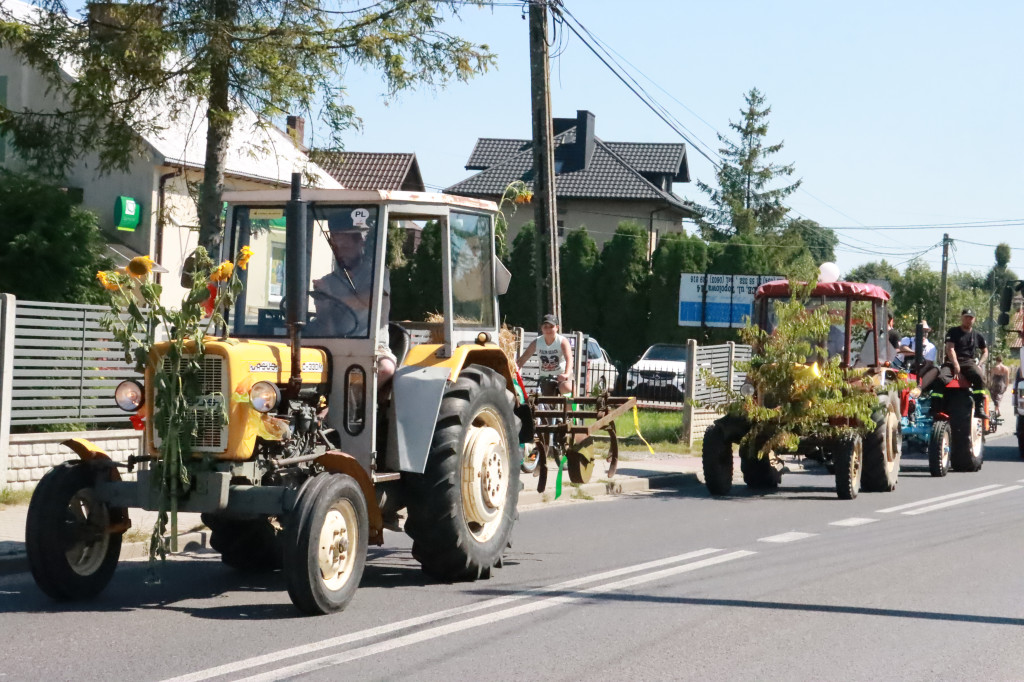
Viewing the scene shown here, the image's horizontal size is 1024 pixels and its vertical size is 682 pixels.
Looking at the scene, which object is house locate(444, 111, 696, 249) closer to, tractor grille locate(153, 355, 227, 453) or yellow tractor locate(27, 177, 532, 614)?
yellow tractor locate(27, 177, 532, 614)

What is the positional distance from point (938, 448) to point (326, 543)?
1336 cm

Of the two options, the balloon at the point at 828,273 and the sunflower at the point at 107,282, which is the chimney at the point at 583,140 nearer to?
the balloon at the point at 828,273

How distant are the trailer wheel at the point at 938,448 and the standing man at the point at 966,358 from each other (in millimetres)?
1067

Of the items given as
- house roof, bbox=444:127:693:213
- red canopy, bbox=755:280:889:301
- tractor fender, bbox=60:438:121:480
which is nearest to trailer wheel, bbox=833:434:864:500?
red canopy, bbox=755:280:889:301

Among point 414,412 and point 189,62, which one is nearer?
point 414,412

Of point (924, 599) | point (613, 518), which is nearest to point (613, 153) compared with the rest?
point (613, 518)

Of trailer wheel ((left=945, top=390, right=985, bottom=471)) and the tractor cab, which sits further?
trailer wheel ((left=945, top=390, right=985, bottom=471))

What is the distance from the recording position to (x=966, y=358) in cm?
2081

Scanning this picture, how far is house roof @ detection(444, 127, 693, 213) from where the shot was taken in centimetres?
5941

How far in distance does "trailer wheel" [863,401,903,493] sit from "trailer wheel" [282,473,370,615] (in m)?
9.21

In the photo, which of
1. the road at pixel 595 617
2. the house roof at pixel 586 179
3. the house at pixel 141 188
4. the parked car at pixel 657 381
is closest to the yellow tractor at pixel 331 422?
the road at pixel 595 617

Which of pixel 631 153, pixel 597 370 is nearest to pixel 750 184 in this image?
pixel 631 153

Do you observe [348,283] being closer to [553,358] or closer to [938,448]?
[553,358]

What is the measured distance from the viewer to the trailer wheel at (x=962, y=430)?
1964cm
